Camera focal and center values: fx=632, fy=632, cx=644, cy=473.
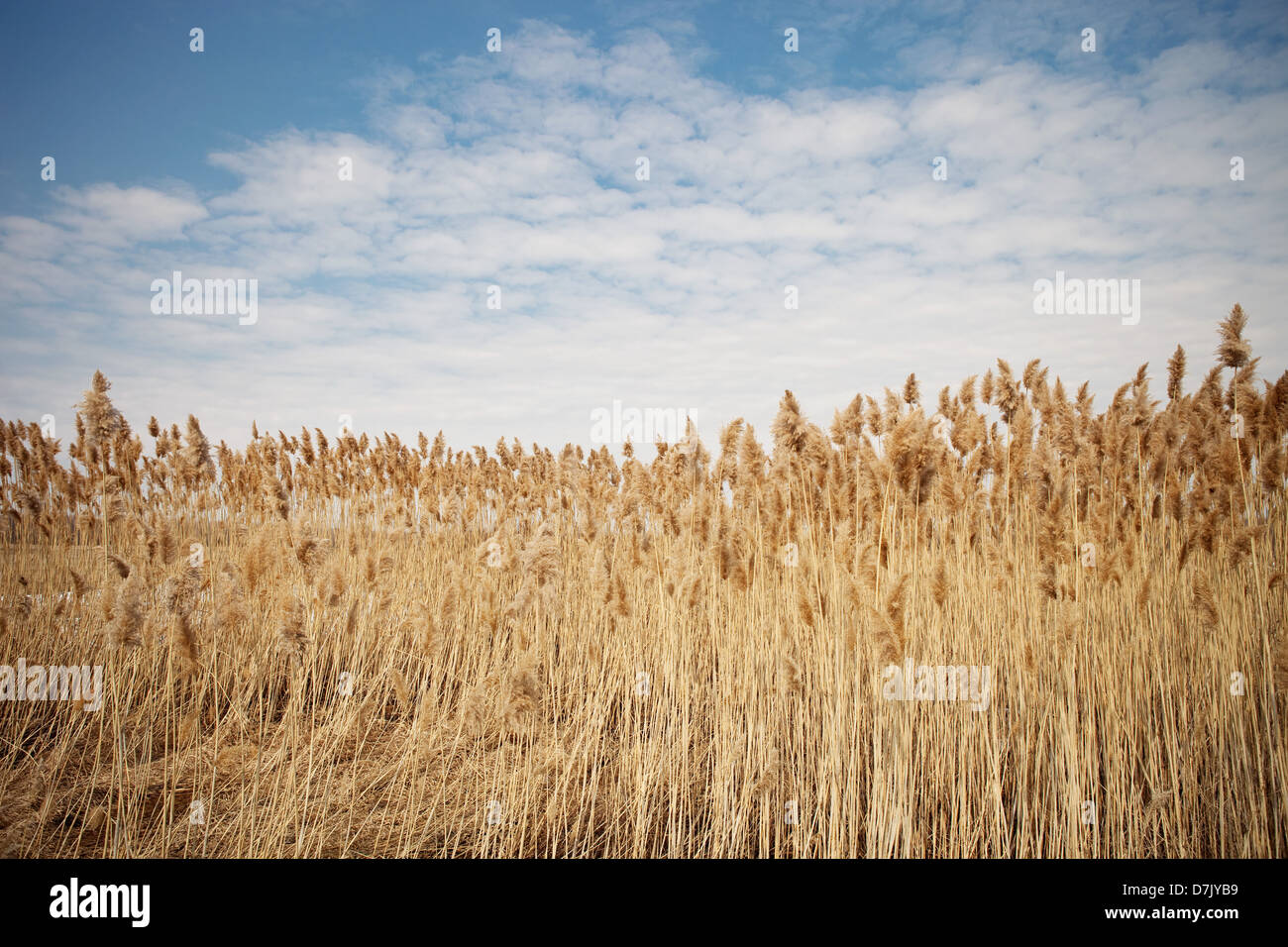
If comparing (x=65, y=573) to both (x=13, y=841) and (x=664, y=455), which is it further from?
(x=664, y=455)

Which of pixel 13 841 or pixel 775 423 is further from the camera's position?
pixel 775 423

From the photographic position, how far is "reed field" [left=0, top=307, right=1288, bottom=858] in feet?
9.02

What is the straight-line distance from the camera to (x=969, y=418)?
3.91 m

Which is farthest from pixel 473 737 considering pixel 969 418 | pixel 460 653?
pixel 969 418

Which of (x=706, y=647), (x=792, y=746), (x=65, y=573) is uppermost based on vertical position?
(x=65, y=573)

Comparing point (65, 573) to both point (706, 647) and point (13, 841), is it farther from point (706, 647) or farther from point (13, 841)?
point (706, 647)

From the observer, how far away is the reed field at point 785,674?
9.02ft

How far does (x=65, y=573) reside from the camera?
5.77 meters

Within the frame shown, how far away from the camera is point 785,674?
10.8 feet
